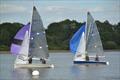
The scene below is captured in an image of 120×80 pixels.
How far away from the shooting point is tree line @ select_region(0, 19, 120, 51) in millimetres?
114088

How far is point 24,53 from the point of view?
57.2m

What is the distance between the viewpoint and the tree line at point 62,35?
114 m

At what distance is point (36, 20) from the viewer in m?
57.1

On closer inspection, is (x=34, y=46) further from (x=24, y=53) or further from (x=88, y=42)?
(x=88, y=42)

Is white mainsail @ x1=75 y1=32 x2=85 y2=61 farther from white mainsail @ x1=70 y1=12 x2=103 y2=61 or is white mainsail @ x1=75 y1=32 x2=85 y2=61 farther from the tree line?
the tree line

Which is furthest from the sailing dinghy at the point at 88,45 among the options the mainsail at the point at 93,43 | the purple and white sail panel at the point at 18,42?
the purple and white sail panel at the point at 18,42

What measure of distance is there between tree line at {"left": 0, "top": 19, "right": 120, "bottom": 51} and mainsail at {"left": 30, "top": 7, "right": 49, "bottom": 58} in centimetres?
5080

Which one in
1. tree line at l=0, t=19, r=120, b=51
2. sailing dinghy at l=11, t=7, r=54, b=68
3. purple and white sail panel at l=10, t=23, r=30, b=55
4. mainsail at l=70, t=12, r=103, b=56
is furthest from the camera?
tree line at l=0, t=19, r=120, b=51

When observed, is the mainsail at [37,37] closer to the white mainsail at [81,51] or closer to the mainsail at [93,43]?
the white mainsail at [81,51]

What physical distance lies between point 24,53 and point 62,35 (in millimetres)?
72459

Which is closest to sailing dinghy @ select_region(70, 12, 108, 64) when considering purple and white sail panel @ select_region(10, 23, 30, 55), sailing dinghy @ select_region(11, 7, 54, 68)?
sailing dinghy @ select_region(11, 7, 54, 68)

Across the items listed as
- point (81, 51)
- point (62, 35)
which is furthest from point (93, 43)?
point (62, 35)

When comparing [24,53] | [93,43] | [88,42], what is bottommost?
[24,53]

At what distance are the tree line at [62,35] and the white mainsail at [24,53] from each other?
50.0 m
